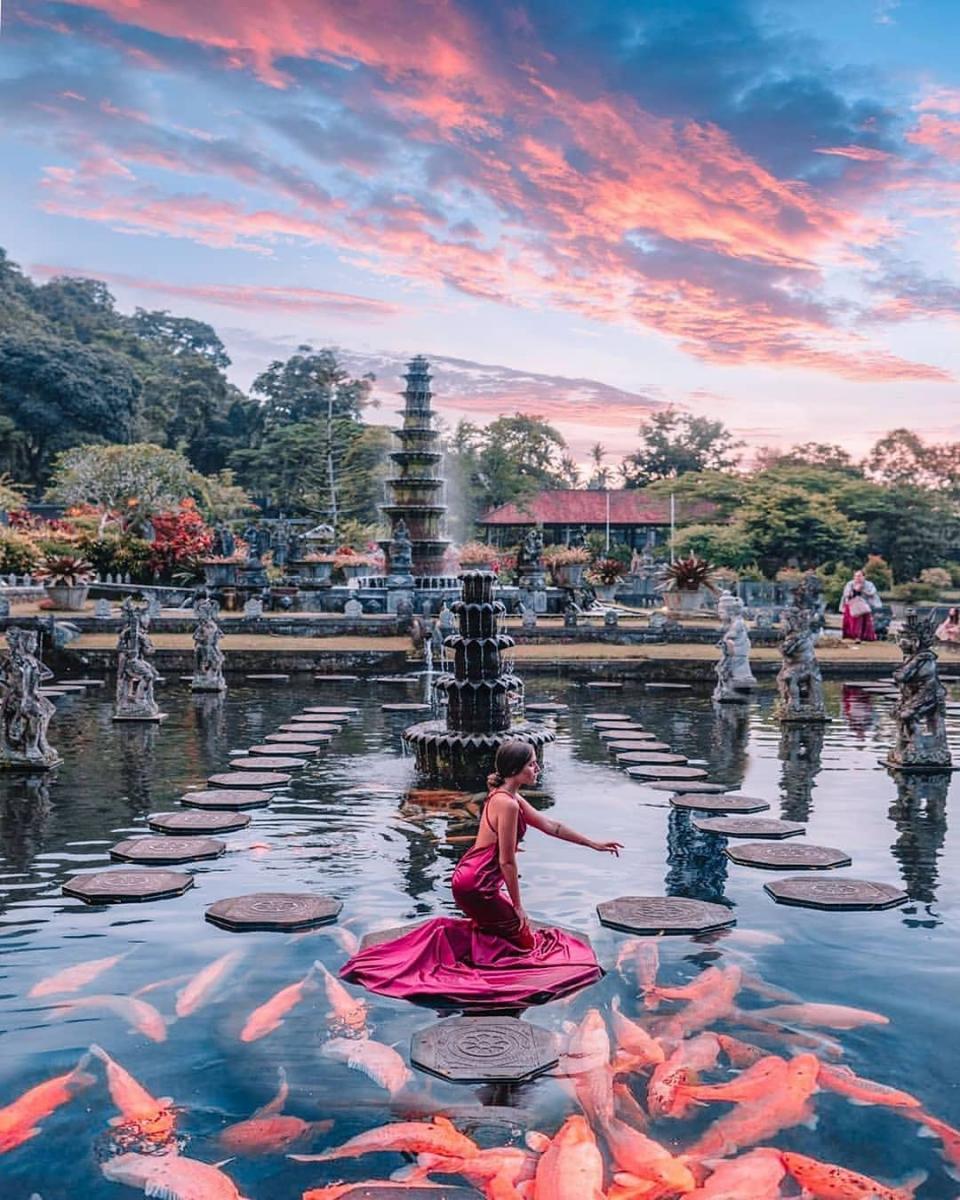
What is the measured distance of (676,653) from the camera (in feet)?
83.1

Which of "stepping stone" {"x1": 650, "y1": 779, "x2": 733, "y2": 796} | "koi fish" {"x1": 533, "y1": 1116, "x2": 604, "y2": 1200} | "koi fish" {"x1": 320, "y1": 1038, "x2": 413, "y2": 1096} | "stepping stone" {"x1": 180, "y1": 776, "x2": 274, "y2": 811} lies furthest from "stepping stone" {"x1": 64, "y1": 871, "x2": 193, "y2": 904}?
"stepping stone" {"x1": 650, "y1": 779, "x2": 733, "y2": 796}

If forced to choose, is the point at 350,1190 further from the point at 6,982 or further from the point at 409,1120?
the point at 6,982

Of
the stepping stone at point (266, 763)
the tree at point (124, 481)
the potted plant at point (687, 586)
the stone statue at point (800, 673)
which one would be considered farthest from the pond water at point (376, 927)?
the tree at point (124, 481)

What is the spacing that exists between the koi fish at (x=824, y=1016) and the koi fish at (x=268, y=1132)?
2.60 m

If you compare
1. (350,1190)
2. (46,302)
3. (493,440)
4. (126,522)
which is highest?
(46,302)

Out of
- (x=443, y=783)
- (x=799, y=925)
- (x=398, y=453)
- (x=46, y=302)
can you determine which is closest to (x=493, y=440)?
(x=398, y=453)

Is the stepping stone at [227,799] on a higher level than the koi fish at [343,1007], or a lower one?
higher

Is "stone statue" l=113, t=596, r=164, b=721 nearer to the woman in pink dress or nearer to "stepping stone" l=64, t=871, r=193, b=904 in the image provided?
"stepping stone" l=64, t=871, r=193, b=904

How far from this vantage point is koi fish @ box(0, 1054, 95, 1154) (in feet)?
16.5

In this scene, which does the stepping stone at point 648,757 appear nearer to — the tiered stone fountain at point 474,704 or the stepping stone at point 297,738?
the tiered stone fountain at point 474,704

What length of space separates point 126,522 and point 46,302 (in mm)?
41212

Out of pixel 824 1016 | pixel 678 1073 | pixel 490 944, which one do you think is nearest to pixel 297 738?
pixel 490 944

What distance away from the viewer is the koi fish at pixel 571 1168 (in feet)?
15.0

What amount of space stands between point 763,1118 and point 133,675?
1386 cm
